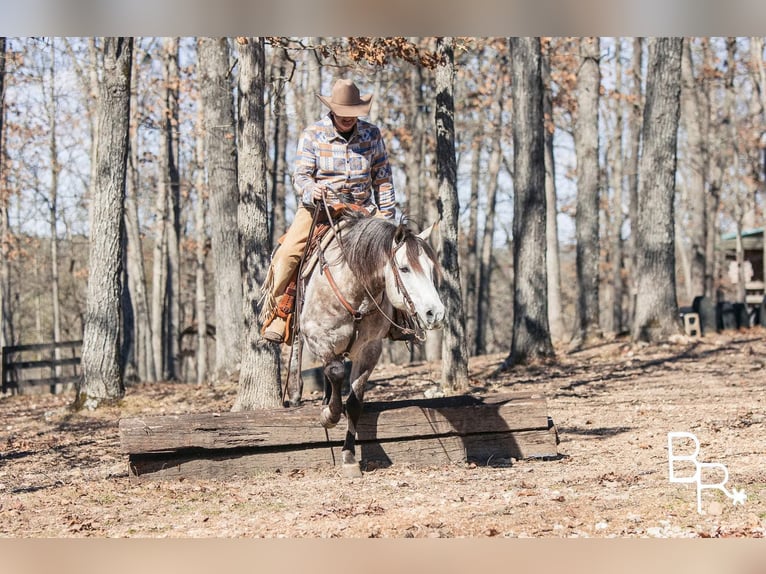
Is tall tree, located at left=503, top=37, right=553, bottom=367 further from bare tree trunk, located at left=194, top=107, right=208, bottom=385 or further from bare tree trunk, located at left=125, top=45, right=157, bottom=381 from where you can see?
bare tree trunk, located at left=125, top=45, right=157, bottom=381

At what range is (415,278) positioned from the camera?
6.96 meters

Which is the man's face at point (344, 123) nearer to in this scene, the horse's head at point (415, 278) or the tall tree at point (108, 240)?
the horse's head at point (415, 278)

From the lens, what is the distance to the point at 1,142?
2595 centimetres

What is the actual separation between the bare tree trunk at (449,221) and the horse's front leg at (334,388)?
4991 millimetres

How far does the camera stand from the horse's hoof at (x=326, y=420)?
7898mm

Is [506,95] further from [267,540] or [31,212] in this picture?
[267,540]

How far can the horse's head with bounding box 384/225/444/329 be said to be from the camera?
6.81 metres

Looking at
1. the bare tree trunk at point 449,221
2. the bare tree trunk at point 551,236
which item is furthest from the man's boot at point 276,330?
the bare tree trunk at point 551,236

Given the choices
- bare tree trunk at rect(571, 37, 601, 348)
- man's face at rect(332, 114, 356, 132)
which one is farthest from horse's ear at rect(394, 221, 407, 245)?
bare tree trunk at rect(571, 37, 601, 348)

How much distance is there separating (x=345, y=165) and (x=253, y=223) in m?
3.54

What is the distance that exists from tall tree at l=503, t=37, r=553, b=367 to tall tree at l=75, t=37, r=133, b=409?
7073 mm

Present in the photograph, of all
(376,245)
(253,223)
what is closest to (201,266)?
(253,223)
